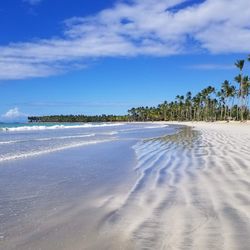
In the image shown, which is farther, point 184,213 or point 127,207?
point 127,207

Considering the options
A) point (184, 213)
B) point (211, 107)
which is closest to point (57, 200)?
point (184, 213)

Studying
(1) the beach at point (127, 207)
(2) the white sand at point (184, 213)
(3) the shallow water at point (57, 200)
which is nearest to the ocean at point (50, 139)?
(3) the shallow water at point (57, 200)

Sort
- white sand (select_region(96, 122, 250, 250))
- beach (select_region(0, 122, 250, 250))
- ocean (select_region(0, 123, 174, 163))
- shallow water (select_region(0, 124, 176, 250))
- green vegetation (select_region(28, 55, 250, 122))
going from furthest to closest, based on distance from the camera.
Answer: green vegetation (select_region(28, 55, 250, 122)), ocean (select_region(0, 123, 174, 163)), shallow water (select_region(0, 124, 176, 250)), beach (select_region(0, 122, 250, 250)), white sand (select_region(96, 122, 250, 250))

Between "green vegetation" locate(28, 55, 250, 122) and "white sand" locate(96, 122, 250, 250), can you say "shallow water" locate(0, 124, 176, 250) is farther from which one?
"green vegetation" locate(28, 55, 250, 122)

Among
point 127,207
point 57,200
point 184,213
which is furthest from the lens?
point 57,200

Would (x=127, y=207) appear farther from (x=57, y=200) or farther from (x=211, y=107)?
(x=211, y=107)

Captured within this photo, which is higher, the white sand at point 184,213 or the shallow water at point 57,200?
the white sand at point 184,213

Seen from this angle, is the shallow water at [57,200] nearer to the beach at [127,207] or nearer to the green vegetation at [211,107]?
the beach at [127,207]

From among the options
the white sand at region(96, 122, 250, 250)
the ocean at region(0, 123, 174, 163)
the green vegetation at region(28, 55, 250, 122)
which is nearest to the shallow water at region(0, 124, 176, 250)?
the white sand at region(96, 122, 250, 250)

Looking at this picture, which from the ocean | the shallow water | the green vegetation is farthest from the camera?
the green vegetation

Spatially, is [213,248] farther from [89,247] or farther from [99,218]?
[99,218]

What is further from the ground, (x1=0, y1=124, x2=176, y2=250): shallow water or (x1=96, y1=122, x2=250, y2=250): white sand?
(x1=96, y1=122, x2=250, y2=250): white sand

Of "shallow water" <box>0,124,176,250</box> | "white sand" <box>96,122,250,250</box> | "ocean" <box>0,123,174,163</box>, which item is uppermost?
"white sand" <box>96,122,250,250</box>

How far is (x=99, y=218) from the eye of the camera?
568 centimetres
